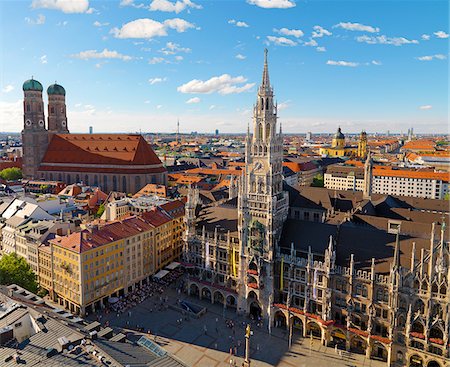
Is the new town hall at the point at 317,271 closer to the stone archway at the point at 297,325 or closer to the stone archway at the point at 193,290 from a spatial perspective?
the stone archway at the point at 297,325

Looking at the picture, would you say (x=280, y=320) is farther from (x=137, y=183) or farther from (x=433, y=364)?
(x=137, y=183)

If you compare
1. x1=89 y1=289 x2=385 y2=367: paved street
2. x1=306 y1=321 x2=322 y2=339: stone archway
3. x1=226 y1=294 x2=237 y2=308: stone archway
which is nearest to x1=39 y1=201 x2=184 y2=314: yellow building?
x1=89 y1=289 x2=385 y2=367: paved street

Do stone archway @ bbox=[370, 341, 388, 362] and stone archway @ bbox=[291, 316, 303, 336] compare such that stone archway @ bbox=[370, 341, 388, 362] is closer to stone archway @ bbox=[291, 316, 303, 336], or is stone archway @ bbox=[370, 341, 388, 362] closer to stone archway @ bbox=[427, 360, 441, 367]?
stone archway @ bbox=[427, 360, 441, 367]

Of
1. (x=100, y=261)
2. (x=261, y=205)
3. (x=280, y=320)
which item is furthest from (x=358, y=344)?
(x=100, y=261)

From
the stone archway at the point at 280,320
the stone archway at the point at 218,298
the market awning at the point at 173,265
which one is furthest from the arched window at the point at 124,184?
the stone archway at the point at 280,320

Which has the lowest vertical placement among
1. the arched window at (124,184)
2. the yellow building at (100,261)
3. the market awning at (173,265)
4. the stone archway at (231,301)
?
the stone archway at (231,301)

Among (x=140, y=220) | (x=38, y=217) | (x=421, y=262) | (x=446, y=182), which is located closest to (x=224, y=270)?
(x=140, y=220)

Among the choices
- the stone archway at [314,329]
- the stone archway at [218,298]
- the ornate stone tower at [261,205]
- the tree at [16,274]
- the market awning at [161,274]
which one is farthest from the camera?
the market awning at [161,274]

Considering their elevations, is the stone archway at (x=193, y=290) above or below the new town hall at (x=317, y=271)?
below
